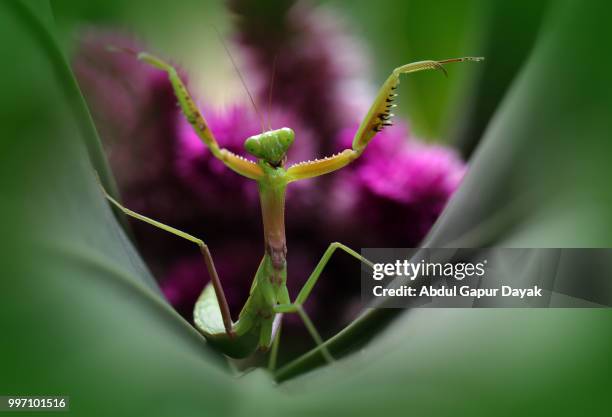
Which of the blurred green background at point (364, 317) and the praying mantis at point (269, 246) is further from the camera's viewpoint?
the praying mantis at point (269, 246)

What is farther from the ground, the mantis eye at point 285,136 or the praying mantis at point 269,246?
the mantis eye at point 285,136

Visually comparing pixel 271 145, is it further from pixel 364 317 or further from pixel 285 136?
pixel 364 317

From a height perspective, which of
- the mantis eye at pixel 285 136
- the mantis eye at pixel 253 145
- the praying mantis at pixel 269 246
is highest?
the mantis eye at pixel 285 136

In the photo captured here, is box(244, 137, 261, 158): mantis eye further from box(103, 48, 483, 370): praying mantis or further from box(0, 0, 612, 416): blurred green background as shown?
box(0, 0, 612, 416): blurred green background


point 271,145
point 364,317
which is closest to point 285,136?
point 271,145

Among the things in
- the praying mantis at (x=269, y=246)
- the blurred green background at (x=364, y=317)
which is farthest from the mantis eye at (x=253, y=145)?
the blurred green background at (x=364, y=317)

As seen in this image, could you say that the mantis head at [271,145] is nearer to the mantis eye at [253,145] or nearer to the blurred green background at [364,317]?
the mantis eye at [253,145]

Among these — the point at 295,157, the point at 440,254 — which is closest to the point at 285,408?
the point at 440,254
